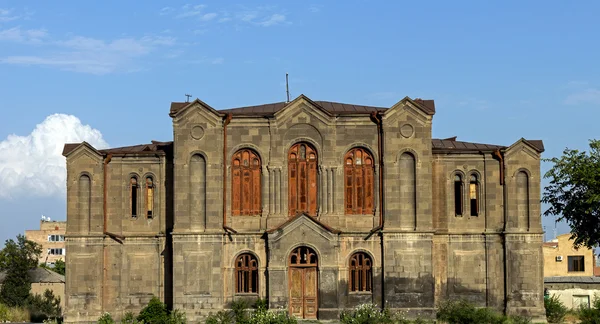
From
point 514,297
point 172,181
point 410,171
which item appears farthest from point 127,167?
point 514,297

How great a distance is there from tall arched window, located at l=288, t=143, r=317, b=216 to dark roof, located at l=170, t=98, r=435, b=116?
7.77ft

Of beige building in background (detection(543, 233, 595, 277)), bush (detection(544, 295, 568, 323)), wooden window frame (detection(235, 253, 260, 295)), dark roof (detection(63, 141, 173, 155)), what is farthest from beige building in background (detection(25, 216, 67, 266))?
bush (detection(544, 295, 568, 323))

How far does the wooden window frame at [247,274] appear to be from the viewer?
168 ft

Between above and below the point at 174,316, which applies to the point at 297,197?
above

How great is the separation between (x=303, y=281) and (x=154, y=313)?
7452 millimetres

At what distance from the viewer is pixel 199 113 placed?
2016 inches

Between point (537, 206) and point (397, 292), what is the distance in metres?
8.45

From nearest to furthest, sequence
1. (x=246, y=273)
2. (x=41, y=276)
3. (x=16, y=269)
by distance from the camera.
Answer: (x=246, y=273), (x=16, y=269), (x=41, y=276)

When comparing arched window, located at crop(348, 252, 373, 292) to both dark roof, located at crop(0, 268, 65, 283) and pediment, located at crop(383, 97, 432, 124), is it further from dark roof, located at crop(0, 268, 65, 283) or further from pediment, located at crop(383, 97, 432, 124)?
dark roof, located at crop(0, 268, 65, 283)

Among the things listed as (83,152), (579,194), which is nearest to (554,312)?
(579,194)

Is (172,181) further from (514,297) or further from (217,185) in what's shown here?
(514,297)

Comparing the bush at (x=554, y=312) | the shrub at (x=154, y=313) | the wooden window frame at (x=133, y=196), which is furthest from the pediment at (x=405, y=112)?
the shrub at (x=154, y=313)

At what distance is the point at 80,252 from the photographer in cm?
5181

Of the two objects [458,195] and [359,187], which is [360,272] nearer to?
[359,187]
